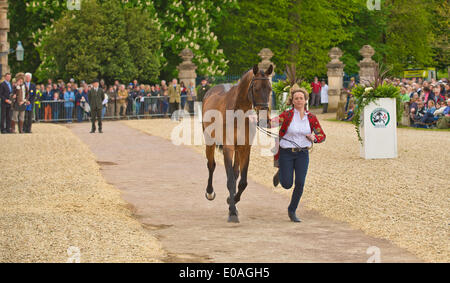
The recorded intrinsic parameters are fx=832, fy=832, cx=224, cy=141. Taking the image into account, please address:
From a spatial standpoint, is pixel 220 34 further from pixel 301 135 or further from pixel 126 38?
pixel 301 135

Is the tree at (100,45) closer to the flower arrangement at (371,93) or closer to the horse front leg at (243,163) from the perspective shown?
the flower arrangement at (371,93)

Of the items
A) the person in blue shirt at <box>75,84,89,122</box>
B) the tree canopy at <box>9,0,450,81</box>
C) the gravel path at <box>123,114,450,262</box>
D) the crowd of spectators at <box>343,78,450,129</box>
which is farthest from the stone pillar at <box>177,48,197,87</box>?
the gravel path at <box>123,114,450,262</box>

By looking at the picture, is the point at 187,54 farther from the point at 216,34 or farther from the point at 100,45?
the point at 216,34

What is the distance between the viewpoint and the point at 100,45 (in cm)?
4366

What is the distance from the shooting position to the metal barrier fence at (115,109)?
129 ft

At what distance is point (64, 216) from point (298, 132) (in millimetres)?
3483

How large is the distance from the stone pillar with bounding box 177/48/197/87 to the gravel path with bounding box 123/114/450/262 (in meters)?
22.8

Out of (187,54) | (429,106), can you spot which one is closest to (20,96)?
(429,106)

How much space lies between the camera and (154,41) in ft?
152

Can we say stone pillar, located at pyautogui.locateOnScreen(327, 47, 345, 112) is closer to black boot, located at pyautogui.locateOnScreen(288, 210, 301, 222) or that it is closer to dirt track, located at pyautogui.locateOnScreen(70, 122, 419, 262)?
dirt track, located at pyautogui.locateOnScreen(70, 122, 419, 262)

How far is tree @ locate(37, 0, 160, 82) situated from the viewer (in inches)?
1697

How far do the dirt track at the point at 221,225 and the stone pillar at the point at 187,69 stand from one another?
91.9ft

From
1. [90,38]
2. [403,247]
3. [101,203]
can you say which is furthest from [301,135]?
[90,38]

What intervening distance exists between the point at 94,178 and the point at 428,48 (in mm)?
43154
